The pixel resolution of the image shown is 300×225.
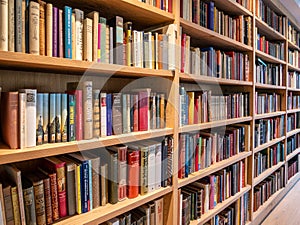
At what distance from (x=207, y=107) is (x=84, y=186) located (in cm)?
97

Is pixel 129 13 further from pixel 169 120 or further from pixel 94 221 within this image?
pixel 94 221

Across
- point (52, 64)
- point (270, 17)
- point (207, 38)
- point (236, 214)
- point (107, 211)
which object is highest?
point (270, 17)

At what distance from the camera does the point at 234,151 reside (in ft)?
6.34

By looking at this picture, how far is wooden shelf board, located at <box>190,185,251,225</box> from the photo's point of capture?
1498 mm

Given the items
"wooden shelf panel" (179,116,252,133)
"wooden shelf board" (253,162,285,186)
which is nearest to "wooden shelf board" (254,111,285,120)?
"wooden shelf panel" (179,116,252,133)

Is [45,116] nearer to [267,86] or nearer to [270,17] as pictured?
[267,86]

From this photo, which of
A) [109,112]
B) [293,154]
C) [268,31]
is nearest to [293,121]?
[293,154]

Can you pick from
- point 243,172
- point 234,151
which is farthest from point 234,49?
point 243,172

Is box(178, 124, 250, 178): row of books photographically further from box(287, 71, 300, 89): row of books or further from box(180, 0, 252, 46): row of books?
box(287, 71, 300, 89): row of books

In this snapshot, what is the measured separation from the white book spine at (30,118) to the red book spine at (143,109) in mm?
494

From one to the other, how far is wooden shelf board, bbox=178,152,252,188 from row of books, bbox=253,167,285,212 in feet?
1.74

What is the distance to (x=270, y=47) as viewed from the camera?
8.41ft

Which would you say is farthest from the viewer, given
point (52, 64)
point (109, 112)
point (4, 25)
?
point (109, 112)

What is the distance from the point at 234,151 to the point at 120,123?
1.21 m
